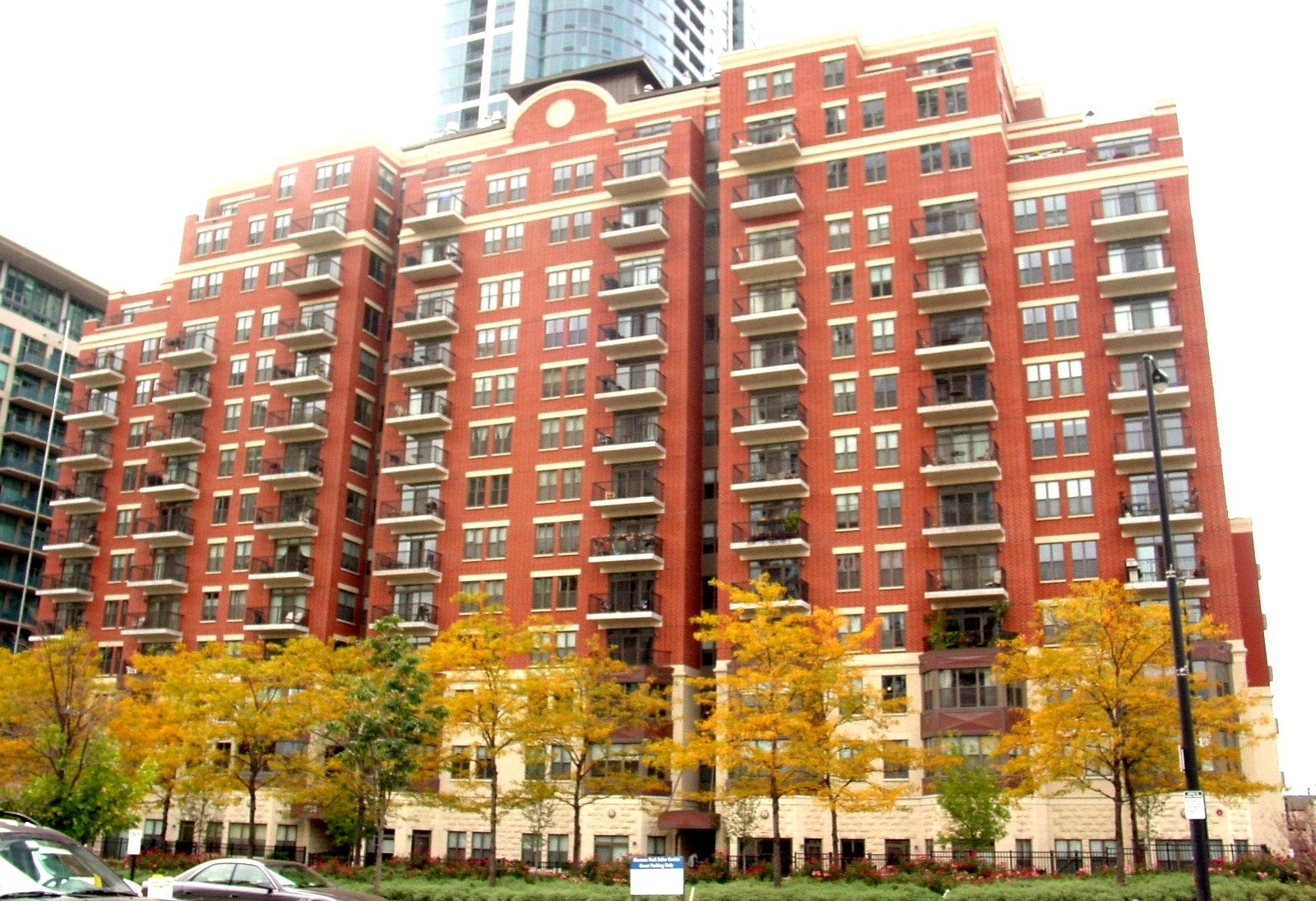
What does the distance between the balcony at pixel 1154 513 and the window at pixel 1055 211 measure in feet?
47.0

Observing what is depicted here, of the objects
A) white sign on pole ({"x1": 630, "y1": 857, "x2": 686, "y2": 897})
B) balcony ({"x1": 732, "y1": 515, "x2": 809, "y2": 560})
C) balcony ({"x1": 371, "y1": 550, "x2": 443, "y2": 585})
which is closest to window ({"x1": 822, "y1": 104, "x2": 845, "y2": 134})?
balcony ({"x1": 732, "y1": 515, "x2": 809, "y2": 560})

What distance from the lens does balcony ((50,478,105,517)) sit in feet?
266

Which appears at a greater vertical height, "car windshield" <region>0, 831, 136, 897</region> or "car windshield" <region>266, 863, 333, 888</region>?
"car windshield" <region>0, 831, 136, 897</region>

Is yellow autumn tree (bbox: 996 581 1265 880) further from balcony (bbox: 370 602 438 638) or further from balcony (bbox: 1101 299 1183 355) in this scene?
balcony (bbox: 370 602 438 638)

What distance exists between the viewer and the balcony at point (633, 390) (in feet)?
217

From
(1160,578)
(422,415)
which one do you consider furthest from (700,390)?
(1160,578)

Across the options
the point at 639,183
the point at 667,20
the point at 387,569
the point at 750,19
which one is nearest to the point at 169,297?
the point at 387,569

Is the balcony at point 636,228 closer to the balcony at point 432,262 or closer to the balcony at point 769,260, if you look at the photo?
the balcony at point 769,260

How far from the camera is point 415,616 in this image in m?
67.7

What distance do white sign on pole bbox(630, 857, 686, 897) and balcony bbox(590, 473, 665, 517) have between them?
1485 inches

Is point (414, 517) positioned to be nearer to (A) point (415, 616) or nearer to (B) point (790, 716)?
(A) point (415, 616)

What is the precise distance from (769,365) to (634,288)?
29.0ft

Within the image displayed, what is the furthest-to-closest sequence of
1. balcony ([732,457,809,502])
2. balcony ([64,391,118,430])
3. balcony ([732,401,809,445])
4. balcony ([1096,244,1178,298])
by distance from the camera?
balcony ([64,391,118,430])
balcony ([732,401,809,445])
balcony ([732,457,809,502])
balcony ([1096,244,1178,298])

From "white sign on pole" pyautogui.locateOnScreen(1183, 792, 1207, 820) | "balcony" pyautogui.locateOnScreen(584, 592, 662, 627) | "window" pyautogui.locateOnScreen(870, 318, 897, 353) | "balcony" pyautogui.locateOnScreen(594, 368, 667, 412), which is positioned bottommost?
"white sign on pole" pyautogui.locateOnScreen(1183, 792, 1207, 820)
